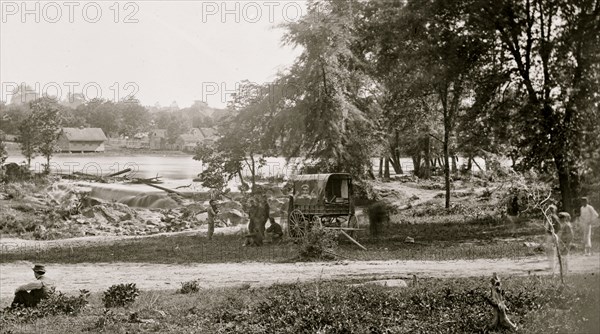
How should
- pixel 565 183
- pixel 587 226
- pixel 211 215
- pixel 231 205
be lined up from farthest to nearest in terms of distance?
pixel 231 205
pixel 211 215
pixel 565 183
pixel 587 226

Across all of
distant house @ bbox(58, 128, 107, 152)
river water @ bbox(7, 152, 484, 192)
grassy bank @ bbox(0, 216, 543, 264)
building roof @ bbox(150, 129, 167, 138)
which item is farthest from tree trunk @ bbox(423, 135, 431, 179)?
building roof @ bbox(150, 129, 167, 138)

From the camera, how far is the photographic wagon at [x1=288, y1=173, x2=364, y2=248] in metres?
26.2

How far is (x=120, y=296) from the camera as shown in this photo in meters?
15.2

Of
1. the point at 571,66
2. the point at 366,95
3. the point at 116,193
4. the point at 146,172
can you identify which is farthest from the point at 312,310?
the point at 146,172

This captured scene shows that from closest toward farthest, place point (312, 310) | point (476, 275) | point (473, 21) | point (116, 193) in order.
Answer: point (312, 310)
point (476, 275)
point (473, 21)
point (116, 193)

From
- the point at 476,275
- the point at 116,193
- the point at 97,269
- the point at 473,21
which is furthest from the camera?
the point at 116,193

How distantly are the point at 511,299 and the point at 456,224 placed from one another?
19.3 metres

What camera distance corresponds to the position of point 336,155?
34.0m

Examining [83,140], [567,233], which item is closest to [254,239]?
[567,233]

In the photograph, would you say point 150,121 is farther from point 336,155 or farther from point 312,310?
point 312,310

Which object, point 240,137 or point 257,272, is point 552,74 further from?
point 240,137

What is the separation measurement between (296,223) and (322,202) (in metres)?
1.65

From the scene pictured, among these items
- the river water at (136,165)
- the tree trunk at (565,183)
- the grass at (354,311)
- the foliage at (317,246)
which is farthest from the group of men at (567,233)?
the river water at (136,165)

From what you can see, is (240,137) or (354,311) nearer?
(354,311)
